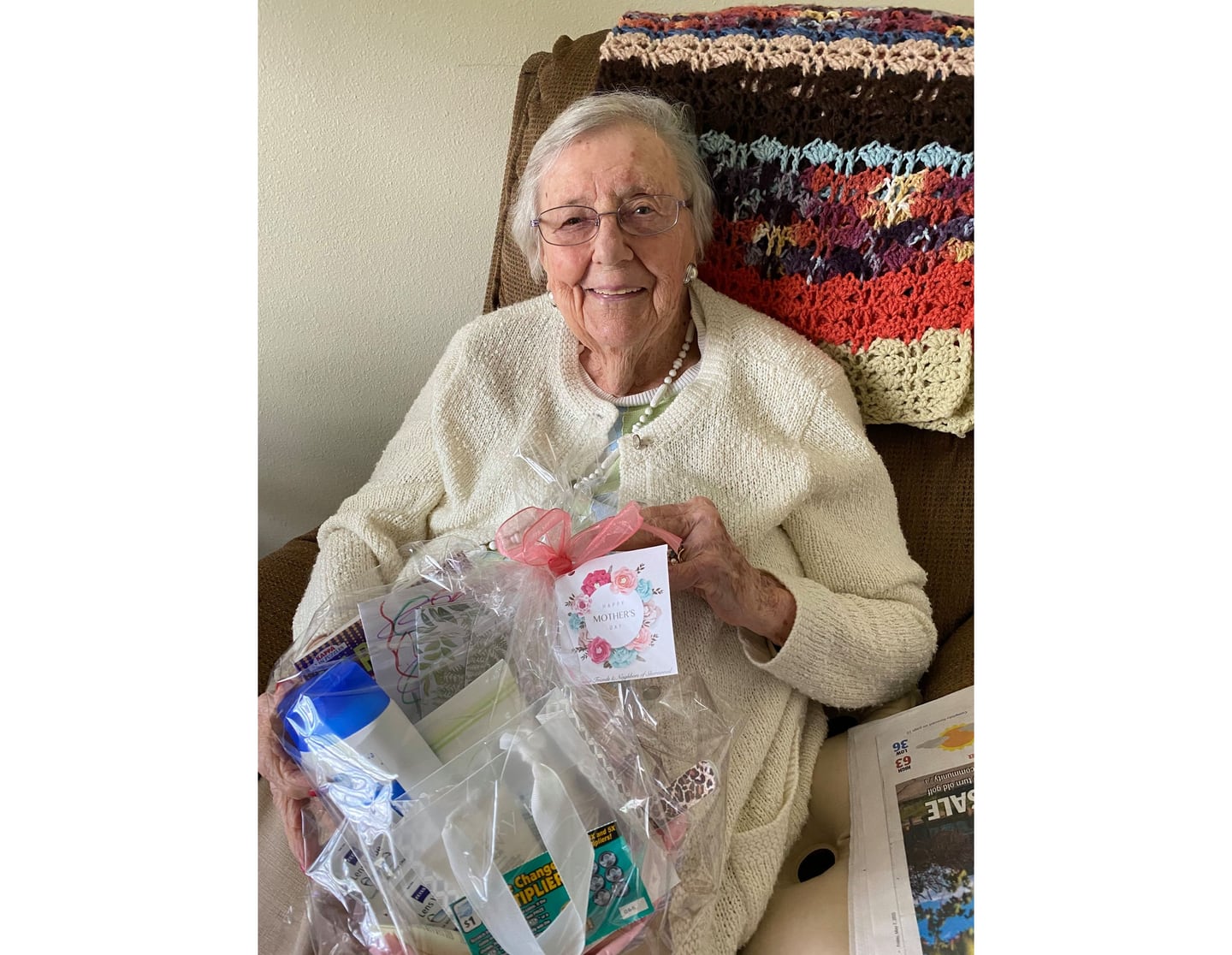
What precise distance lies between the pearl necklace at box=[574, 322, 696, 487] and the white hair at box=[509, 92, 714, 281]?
15 centimetres

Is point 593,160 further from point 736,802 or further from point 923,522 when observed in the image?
point 736,802

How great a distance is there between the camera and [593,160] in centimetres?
122

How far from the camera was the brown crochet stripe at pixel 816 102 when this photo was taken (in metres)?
1.27

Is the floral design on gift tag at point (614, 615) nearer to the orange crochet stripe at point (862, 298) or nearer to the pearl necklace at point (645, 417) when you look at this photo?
the pearl necklace at point (645, 417)

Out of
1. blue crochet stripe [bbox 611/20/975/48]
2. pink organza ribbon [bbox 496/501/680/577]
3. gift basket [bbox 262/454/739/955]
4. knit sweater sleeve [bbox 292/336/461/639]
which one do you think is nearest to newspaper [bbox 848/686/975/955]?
A: gift basket [bbox 262/454/739/955]

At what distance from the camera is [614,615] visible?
907 mm

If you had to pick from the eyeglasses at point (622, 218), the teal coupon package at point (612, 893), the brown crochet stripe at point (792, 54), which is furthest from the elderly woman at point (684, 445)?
the teal coupon package at point (612, 893)

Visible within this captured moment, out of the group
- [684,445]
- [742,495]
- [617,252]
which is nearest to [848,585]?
[742,495]

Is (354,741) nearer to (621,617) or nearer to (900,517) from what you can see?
(621,617)

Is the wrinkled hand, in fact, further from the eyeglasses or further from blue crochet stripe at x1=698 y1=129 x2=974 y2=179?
blue crochet stripe at x1=698 y1=129 x2=974 y2=179

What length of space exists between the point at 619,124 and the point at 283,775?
0.92 m

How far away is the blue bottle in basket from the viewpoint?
2.53 ft

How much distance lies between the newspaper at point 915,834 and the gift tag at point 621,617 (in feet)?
1.07

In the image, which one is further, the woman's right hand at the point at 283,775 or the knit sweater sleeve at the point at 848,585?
the knit sweater sleeve at the point at 848,585
